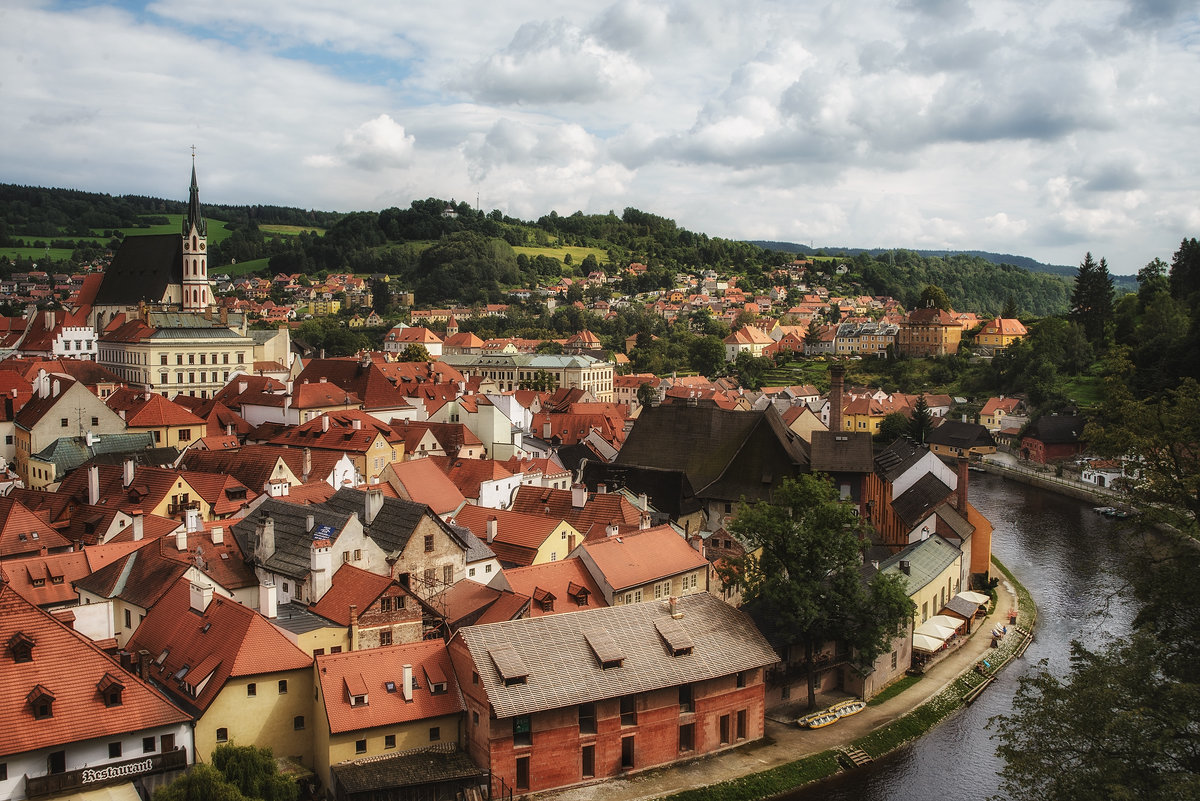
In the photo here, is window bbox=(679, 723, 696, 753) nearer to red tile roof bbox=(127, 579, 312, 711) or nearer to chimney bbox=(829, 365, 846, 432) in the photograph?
red tile roof bbox=(127, 579, 312, 711)

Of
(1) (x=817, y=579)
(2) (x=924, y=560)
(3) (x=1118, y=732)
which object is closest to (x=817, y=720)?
(1) (x=817, y=579)

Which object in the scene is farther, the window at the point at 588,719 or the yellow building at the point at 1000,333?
the yellow building at the point at 1000,333

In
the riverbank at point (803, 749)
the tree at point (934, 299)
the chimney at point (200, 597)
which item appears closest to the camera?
the riverbank at point (803, 749)

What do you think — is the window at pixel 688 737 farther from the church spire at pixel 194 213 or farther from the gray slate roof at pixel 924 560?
the church spire at pixel 194 213

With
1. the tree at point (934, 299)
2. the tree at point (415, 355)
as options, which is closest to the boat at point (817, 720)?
the tree at point (415, 355)

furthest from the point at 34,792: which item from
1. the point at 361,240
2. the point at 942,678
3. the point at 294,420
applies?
the point at 361,240

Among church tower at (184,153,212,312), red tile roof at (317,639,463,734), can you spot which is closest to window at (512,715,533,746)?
red tile roof at (317,639,463,734)
